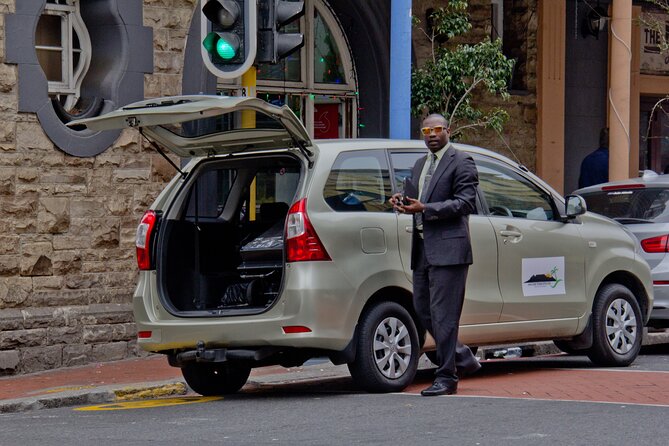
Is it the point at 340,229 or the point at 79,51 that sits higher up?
the point at 79,51

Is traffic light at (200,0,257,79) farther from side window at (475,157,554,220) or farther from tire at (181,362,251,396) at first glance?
tire at (181,362,251,396)

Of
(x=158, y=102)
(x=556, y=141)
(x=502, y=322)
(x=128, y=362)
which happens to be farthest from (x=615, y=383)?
(x=556, y=141)

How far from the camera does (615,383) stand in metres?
10.6

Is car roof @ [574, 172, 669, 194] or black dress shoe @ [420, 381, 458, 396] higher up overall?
car roof @ [574, 172, 669, 194]

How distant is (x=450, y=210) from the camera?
978 cm

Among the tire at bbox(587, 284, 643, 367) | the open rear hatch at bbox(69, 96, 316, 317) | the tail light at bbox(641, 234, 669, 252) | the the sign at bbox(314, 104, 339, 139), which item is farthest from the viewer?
the the sign at bbox(314, 104, 339, 139)

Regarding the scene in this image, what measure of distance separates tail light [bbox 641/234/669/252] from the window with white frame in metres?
5.54

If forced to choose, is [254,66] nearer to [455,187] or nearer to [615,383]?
[455,187]

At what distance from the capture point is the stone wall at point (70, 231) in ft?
42.4

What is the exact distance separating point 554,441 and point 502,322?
337cm

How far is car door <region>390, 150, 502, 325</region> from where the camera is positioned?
35.1 feet

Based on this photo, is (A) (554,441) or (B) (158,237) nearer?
(A) (554,441)

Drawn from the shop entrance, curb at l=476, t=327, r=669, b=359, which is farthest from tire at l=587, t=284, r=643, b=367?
the shop entrance

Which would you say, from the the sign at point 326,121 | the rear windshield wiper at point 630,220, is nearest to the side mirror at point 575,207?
the rear windshield wiper at point 630,220
